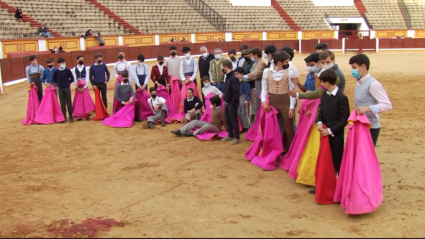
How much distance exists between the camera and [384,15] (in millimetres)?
35500

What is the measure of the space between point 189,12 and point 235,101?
81.3 feet

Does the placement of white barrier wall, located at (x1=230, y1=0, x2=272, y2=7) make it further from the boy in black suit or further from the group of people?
the boy in black suit

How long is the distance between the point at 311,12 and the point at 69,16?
61.0 ft

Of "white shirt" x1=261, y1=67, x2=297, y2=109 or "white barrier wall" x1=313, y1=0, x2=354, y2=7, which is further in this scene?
"white barrier wall" x1=313, y1=0, x2=354, y2=7

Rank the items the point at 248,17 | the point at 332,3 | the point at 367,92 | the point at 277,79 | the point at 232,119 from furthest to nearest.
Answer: the point at 332,3 → the point at 248,17 → the point at 232,119 → the point at 277,79 → the point at 367,92

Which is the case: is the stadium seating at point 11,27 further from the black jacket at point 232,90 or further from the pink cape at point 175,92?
the black jacket at point 232,90

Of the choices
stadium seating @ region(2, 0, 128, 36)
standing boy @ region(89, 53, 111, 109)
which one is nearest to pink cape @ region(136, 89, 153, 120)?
standing boy @ region(89, 53, 111, 109)

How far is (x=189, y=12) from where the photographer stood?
31000 millimetres

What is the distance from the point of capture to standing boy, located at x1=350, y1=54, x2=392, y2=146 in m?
4.43

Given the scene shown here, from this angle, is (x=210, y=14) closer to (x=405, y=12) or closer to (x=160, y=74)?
(x=405, y=12)

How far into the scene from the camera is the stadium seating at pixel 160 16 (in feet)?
91.3

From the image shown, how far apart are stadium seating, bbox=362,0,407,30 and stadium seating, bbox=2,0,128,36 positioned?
18984 millimetres

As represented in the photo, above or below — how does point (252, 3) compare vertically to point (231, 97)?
above

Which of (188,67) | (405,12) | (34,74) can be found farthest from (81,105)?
(405,12)
